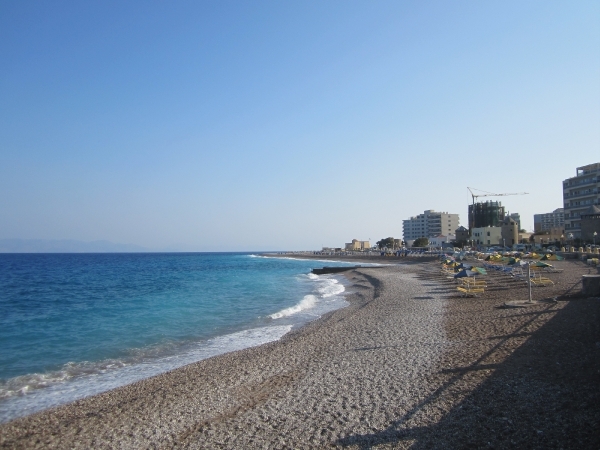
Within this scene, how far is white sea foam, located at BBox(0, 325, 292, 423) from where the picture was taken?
9367 millimetres

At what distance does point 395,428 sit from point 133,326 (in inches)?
618

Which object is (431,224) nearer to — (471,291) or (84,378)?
(471,291)

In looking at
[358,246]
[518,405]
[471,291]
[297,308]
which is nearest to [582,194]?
[471,291]

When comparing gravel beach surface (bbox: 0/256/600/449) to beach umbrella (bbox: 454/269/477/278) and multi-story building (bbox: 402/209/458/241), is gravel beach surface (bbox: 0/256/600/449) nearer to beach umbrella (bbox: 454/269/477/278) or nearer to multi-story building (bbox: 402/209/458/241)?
beach umbrella (bbox: 454/269/477/278)

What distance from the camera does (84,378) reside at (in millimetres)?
11180

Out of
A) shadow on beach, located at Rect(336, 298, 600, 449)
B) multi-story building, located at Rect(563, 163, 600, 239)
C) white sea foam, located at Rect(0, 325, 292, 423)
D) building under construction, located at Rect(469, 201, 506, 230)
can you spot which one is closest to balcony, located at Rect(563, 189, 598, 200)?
multi-story building, located at Rect(563, 163, 600, 239)

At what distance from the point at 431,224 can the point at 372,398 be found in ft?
564

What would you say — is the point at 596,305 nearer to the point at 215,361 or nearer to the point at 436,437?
the point at 436,437

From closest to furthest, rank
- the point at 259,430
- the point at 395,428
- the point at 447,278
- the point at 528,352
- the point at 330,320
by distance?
the point at 395,428 < the point at 259,430 < the point at 528,352 < the point at 330,320 < the point at 447,278

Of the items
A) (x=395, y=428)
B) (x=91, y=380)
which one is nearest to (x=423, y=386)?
(x=395, y=428)

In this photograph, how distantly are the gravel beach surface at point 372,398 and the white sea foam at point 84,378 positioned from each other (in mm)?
811

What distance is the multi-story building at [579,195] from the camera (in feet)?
213

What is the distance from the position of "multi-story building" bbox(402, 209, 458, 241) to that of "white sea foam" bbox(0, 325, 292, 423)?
161 metres

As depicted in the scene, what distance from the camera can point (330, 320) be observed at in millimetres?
17438
